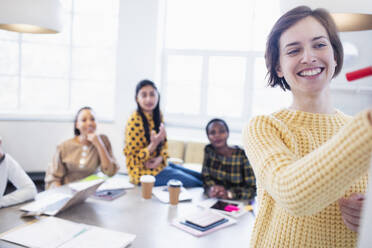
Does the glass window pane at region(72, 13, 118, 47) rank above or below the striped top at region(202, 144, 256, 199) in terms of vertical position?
above

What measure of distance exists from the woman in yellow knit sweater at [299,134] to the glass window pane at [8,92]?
4175mm

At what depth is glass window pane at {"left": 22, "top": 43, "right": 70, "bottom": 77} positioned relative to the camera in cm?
420

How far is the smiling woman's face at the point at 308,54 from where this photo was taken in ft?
2.41

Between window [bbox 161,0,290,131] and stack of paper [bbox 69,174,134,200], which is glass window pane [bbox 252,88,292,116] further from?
stack of paper [bbox 69,174,134,200]

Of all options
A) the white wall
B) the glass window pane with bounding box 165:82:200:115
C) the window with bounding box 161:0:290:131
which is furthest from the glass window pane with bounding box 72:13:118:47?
the glass window pane with bounding box 165:82:200:115

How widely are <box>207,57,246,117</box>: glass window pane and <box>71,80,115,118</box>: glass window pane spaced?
56.3 inches

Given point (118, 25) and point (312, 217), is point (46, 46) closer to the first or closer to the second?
point (118, 25)

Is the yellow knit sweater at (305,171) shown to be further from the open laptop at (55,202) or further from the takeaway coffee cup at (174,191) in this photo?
the open laptop at (55,202)

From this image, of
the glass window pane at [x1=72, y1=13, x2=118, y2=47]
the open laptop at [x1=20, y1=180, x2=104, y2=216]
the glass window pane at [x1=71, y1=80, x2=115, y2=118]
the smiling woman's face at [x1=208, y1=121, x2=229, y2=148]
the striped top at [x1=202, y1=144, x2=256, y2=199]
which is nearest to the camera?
the open laptop at [x1=20, y1=180, x2=104, y2=216]

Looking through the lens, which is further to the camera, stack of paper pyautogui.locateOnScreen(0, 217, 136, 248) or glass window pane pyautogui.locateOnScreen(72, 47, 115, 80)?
glass window pane pyautogui.locateOnScreen(72, 47, 115, 80)

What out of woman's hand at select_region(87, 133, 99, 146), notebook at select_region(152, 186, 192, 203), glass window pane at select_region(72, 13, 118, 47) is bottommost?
notebook at select_region(152, 186, 192, 203)

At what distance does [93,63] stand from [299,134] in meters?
4.10

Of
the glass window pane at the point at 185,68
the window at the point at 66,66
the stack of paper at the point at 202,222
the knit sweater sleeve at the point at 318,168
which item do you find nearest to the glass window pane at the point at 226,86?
the glass window pane at the point at 185,68

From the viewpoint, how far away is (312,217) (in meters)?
0.74
